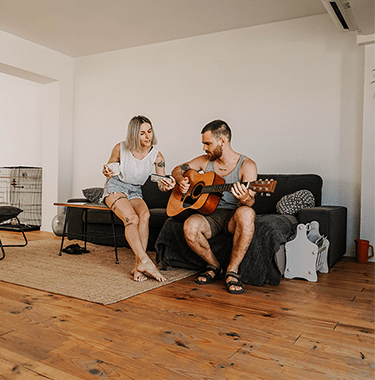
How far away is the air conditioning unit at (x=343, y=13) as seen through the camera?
299 cm

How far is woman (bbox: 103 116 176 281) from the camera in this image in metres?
2.72

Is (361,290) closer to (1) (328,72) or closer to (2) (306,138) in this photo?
(2) (306,138)

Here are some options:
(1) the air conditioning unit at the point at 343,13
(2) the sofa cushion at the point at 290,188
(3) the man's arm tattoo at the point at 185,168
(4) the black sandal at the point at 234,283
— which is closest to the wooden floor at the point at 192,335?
(4) the black sandal at the point at 234,283

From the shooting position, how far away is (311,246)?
2.68m

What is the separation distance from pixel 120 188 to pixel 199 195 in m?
0.67

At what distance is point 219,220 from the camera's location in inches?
108

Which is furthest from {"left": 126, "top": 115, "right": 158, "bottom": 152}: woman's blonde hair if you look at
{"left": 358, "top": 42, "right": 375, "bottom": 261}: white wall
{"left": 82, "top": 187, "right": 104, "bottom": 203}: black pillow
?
{"left": 358, "top": 42, "right": 375, "bottom": 261}: white wall

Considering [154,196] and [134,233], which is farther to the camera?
[154,196]

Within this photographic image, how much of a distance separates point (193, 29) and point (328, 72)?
1.64 m

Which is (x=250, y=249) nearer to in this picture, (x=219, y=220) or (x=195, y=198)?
(x=219, y=220)

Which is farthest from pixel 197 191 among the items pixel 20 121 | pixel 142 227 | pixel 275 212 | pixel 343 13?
pixel 20 121

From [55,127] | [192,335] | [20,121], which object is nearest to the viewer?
[192,335]

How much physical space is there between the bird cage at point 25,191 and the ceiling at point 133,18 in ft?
6.22

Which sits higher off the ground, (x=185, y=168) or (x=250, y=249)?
(x=185, y=168)
